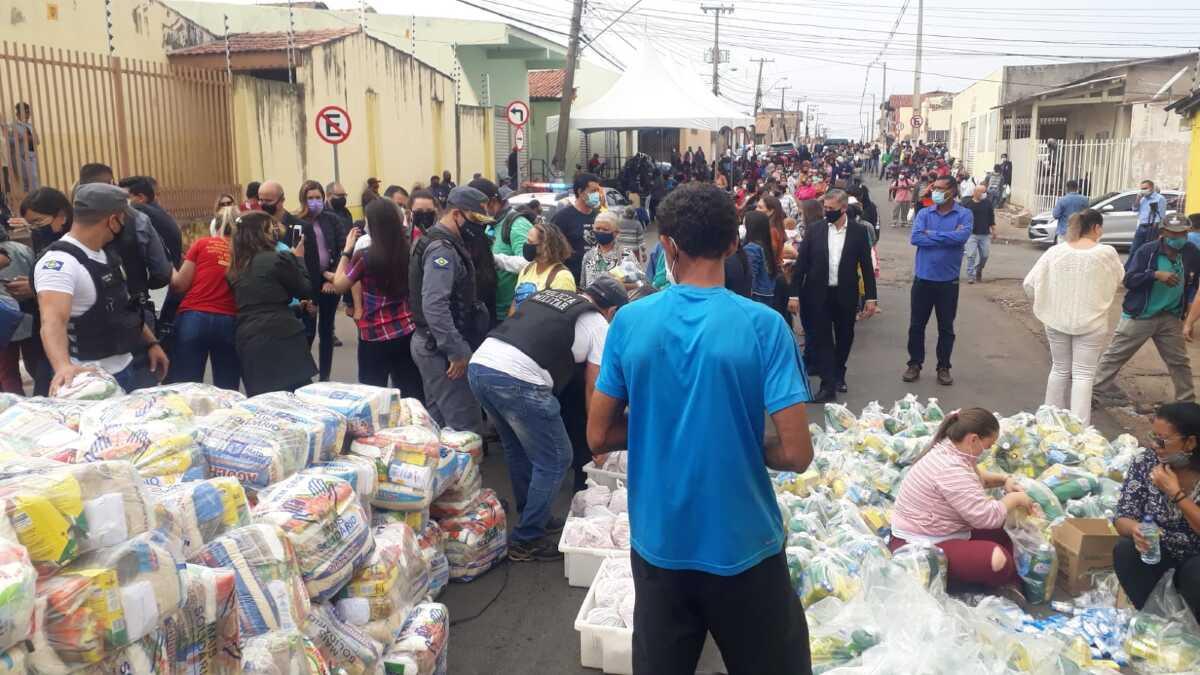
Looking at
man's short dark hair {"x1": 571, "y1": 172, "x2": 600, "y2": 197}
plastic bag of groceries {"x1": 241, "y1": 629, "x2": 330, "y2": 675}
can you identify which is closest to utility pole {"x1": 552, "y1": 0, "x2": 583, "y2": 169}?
man's short dark hair {"x1": 571, "y1": 172, "x2": 600, "y2": 197}

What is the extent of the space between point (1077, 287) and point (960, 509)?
3.22 m

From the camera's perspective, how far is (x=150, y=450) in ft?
12.2

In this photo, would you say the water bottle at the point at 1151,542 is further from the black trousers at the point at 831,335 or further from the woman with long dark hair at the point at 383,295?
the black trousers at the point at 831,335

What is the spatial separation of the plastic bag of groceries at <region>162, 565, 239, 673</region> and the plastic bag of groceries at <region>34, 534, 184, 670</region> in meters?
0.08

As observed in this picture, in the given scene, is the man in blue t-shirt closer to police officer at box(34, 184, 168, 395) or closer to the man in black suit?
police officer at box(34, 184, 168, 395)

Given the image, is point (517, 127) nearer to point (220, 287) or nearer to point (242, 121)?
point (242, 121)

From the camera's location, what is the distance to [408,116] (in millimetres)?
20750

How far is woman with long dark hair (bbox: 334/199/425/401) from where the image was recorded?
620 centimetres

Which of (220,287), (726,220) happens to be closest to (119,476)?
(726,220)

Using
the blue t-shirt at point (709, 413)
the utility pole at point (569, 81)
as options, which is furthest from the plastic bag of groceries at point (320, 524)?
the utility pole at point (569, 81)

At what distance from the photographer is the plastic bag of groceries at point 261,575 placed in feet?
10.4

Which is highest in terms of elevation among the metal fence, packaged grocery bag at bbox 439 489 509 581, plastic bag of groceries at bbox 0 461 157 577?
the metal fence

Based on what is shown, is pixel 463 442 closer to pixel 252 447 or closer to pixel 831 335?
pixel 252 447

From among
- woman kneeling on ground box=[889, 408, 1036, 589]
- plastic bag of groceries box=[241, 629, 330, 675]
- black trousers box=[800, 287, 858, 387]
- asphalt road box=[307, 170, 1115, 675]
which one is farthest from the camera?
black trousers box=[800, 287, 858, 387]
